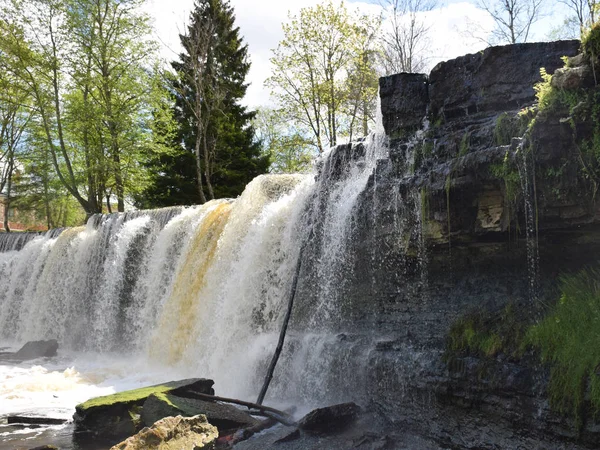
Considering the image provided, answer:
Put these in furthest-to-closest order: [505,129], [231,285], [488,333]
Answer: [231,285], [505,129], [488,333]

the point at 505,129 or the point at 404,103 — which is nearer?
the point at 505,129

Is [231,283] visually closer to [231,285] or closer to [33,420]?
[231,285]

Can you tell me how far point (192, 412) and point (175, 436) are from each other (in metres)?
0.97

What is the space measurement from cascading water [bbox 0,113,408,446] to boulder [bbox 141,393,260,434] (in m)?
1.31

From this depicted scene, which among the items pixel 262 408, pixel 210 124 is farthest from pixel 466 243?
pixel 210 124

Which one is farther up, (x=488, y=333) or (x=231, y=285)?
(x=231, y=285)

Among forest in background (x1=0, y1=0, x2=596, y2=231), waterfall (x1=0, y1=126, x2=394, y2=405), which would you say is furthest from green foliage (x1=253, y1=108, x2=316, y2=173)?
waterfall (x1=0, y1=126, x2=394, y2=405)

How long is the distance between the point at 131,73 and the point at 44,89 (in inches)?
A: 160

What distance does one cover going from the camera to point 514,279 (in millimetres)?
6605

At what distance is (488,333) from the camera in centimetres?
606

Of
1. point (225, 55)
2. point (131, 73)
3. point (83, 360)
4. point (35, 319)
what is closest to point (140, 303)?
point (83, 360)

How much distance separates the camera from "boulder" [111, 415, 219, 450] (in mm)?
4941

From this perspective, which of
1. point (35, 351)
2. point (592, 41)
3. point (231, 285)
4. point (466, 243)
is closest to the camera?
point (592, 41)

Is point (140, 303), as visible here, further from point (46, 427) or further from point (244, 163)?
point (244, 163)
